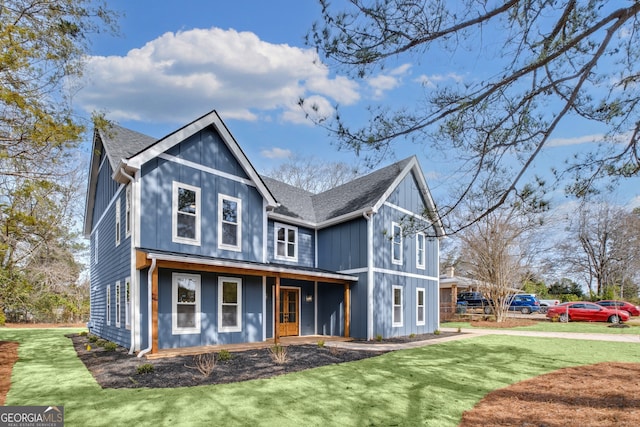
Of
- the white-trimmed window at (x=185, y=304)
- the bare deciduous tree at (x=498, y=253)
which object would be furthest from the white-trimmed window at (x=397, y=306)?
the white-trimmed window at (x=185, y=304)

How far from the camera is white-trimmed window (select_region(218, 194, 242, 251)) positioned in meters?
11.9

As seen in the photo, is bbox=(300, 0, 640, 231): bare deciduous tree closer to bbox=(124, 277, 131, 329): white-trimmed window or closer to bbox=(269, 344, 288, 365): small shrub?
bbox=(269, 344, 288, 365): small shrub

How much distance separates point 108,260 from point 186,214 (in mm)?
4816

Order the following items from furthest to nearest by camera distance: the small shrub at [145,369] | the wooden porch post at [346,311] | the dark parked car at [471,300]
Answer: the dark parked car at [471,300]
the wooden porch post at [346,311]
the small shrub at [145,369]

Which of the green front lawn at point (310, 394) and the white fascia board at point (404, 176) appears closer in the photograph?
the green front lawn at point (310, 394)

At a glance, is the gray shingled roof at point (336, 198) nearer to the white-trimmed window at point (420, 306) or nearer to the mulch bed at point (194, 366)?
the white-trimmed window at point (420, 306)

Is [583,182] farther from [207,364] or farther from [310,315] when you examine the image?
[310,315]

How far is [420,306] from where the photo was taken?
17188 mm

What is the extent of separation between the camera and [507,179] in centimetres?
639

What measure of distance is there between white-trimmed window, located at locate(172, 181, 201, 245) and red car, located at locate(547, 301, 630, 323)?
72.0 ft

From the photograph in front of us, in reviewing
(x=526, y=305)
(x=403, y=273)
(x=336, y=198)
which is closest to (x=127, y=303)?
(x=336, y=198)

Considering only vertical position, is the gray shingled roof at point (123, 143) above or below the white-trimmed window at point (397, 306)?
above

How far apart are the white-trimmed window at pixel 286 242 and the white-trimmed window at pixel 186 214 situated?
4037 mm

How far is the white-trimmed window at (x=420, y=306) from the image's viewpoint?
666 inches
